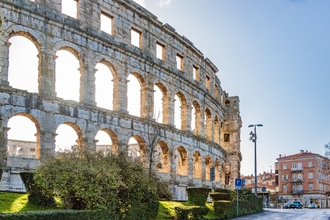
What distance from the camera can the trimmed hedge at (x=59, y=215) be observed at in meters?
11.6

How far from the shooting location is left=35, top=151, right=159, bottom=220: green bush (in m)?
16.1

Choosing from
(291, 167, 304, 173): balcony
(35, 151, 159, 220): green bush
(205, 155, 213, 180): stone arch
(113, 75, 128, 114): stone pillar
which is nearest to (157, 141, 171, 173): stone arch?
(113, 75, 128, 114): stone pillar

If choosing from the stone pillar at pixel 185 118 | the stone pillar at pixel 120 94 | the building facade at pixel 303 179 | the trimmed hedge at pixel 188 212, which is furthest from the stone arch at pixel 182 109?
the building facade at pixel 303 179

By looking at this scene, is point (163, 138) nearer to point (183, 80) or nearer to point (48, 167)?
point (183, 80)

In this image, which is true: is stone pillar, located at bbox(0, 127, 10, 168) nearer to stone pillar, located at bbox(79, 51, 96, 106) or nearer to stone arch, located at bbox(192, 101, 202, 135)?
stone pillar, located at bbox(79, 51, 96, 106)

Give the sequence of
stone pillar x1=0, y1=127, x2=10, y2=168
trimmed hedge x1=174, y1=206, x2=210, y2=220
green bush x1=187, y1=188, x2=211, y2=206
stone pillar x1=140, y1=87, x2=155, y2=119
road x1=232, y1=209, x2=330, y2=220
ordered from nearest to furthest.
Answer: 1. trimmed hedge x1=174, y1=206, x2=210, y2=220
2. stone pillar x1=0, y1=127, x2=10, y2=168
3. green bush x1=187, y1=188, x2=211, y2=206
4. road x1=232, y1=209, x2=330, y2=220
5. stone pillar x1=140, y1=87, x2=155, y2=119

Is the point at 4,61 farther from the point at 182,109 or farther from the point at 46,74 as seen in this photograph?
the point at 182,109

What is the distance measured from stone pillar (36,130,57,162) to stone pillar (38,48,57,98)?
205cm

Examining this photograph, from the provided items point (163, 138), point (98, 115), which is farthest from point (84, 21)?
point (163, 138)

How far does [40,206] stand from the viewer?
58.7ft

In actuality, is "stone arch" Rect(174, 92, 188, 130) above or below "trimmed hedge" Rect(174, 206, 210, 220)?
above

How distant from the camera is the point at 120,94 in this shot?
29.2 metres

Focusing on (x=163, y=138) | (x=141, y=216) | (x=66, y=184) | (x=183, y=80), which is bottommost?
(x=141, y=216)

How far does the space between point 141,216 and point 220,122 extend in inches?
1137
